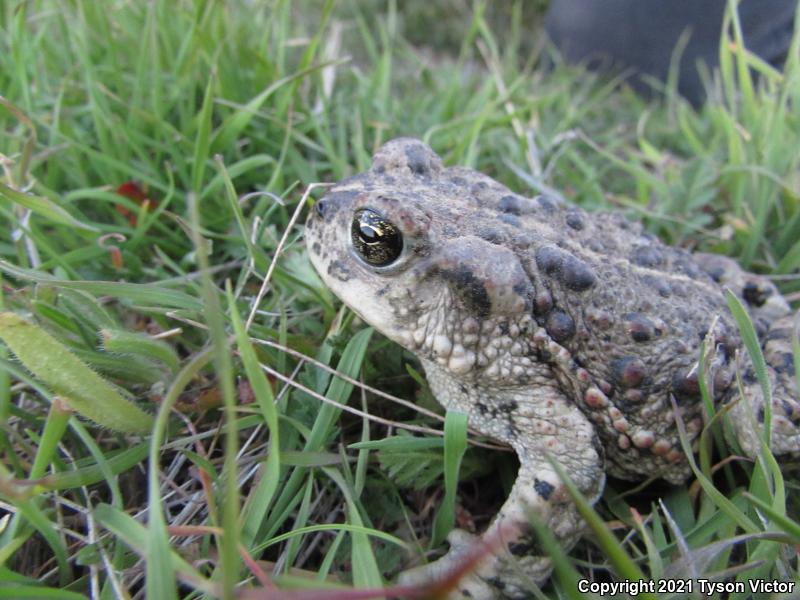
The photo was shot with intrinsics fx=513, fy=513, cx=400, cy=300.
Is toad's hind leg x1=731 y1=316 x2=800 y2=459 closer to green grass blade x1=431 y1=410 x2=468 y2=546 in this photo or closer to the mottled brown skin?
the mottled brown skin

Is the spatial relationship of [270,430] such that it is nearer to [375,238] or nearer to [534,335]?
[375,238]

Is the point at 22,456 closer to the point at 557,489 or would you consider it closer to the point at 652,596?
the point at 557,489

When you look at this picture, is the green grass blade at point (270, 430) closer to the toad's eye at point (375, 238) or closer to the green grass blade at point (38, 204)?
the toad's eye at point (375, 238)

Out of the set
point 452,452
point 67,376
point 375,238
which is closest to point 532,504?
point 452,452

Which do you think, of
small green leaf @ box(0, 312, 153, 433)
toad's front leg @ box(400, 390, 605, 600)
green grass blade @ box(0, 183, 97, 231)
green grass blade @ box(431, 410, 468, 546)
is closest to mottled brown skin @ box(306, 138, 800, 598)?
toad's front leg @ box(400, 390, 605, 600)

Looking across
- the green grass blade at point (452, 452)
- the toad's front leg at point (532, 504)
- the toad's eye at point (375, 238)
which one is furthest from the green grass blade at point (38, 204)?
the toad's front leg at point (532, 504)

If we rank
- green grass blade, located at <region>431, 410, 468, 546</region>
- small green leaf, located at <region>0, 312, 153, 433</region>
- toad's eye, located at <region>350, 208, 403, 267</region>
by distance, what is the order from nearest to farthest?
small green leaf, located at <region>0, 312, 153, 433</region>
green grass blade, located at <region>431, 410, 468, 546</region>
toad's eye, located at <region>350, 208, 403, 267</region>
